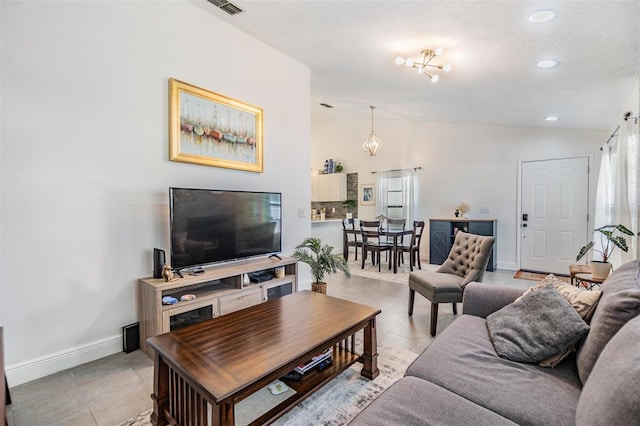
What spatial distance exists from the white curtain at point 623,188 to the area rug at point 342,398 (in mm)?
2672

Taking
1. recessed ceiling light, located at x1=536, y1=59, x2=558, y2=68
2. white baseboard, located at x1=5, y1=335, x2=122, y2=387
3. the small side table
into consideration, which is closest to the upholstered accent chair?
the small side table

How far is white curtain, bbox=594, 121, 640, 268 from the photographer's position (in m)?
2.85

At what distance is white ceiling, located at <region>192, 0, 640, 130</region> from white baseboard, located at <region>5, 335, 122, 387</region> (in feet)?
10.4

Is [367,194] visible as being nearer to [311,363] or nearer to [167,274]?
[167,274]

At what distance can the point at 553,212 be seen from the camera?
17.0ft

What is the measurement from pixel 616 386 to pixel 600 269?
265cm

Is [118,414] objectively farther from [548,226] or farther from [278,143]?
[548,226]

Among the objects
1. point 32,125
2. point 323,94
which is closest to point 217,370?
point 32,125

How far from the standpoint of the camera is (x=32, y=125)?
2094mm

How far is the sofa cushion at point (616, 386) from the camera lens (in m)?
0.80

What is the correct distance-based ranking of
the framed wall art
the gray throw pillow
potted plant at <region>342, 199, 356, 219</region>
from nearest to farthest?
the gray throw pillow, the framed wall art, potted plant at <region>342, 199, 356, 219</region>

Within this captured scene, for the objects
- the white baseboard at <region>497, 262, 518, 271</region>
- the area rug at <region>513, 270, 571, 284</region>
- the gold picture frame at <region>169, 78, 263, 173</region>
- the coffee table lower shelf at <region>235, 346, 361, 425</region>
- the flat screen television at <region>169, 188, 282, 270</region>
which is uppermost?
the gold picture frame at <region>169, 78, 263, 173</region>

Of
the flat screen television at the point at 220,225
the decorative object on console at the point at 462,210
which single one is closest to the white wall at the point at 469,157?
the decorative object on console at the point at 462,210

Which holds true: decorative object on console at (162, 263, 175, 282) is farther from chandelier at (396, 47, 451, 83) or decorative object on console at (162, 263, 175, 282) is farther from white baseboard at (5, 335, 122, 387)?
chandelier at (396, 47, 451, 83)
